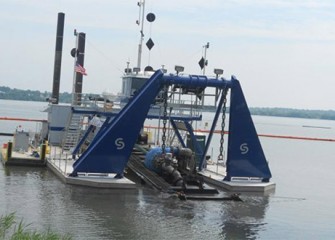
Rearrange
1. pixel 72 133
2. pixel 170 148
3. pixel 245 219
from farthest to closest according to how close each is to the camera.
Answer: pixel 72 133 → pixel 170 148 → pixel 245 219

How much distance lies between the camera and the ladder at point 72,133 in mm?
34438

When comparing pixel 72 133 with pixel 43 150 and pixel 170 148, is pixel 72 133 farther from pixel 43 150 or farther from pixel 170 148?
pixel 170 148

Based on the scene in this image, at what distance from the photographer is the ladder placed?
34438 mm

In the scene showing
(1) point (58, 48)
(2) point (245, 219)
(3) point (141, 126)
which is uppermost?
(1) point (58, 48)

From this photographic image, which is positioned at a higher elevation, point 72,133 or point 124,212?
point 72,133

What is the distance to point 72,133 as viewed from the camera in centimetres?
3581

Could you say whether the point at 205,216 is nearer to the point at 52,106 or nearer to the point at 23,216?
the point at 23,216

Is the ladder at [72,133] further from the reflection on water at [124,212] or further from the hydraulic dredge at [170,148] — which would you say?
the reflection on water at [124,212]

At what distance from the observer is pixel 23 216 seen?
64.3ft

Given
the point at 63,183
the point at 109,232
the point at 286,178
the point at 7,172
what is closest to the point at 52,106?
the point at 7,172

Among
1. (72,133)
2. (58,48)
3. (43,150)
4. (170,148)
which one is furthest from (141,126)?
(58,48)

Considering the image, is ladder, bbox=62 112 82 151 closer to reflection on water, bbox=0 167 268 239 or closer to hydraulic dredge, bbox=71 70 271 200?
hydraulic dredge, bbox=71 70 271 200

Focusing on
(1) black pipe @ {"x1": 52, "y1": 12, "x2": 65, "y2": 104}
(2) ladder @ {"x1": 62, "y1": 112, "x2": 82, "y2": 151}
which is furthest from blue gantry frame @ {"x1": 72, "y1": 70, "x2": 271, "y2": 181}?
(1) black pipe @ {"x1": 52, "y1": 12, "x2": 65, "y2": 104}

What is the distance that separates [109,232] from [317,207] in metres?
12.5
